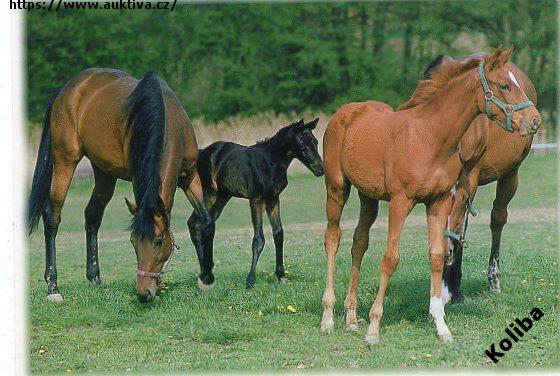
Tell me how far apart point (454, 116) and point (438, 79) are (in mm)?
450

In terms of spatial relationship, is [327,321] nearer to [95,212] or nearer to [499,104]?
[499,104]

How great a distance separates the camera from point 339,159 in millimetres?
7516

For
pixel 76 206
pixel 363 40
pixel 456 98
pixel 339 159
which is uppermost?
pixel 456 98

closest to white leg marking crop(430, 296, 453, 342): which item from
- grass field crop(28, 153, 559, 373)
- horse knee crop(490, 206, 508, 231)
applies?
grass field crop(28, 153, 559, 373)

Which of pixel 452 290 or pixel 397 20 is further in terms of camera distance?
pixel 397 20

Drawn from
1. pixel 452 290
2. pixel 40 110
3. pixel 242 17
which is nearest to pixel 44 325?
pixel 452 290

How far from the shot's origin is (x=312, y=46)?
1106 inches

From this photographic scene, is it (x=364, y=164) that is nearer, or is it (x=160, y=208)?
(x=364, y=164)

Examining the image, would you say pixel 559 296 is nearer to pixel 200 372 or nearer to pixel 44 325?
pixel 200 372

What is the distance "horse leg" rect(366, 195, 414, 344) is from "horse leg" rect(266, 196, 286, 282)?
282 centimetres

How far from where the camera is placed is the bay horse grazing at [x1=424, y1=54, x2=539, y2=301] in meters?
7.47

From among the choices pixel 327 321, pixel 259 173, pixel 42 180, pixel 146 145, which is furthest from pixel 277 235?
pixel 42 180

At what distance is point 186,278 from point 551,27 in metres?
20.0

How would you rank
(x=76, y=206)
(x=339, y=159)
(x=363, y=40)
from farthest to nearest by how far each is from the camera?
(x=363, y=40) < (x=76, y=206) < (x=339, y=159)
